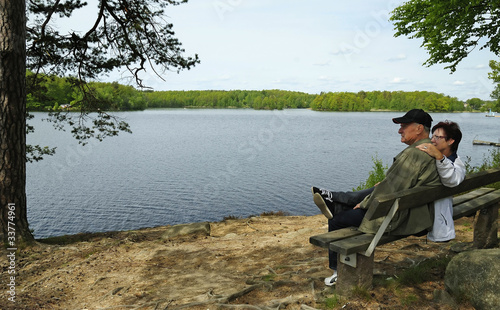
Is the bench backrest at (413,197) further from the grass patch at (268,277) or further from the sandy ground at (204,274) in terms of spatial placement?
the grass patch at (268,277)

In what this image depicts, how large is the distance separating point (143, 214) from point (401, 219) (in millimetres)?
14832

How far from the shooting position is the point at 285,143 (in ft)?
135

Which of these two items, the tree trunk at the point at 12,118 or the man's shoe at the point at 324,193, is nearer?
the man's shoe at the point at 324,193

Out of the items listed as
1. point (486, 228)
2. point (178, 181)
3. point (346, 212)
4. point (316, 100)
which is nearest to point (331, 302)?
point (346, 212)

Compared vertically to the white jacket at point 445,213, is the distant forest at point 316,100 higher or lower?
higher

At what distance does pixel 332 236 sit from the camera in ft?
11.6

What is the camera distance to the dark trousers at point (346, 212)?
3.82 m

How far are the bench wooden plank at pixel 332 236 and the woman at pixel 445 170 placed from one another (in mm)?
827

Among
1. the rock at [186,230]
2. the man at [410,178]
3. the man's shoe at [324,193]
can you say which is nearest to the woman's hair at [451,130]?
the man at [410,178]

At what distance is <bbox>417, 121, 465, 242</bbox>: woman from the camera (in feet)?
11.3

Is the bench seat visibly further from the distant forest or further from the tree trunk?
the distant forest

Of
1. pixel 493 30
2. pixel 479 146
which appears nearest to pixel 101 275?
pixel 493 30

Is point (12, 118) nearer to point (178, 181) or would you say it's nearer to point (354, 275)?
point (354, 275)

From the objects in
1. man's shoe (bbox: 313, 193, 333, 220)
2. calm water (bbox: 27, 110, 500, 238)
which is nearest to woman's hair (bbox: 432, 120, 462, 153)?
man's shoe (bbox: 313, 193, 333, 220)
